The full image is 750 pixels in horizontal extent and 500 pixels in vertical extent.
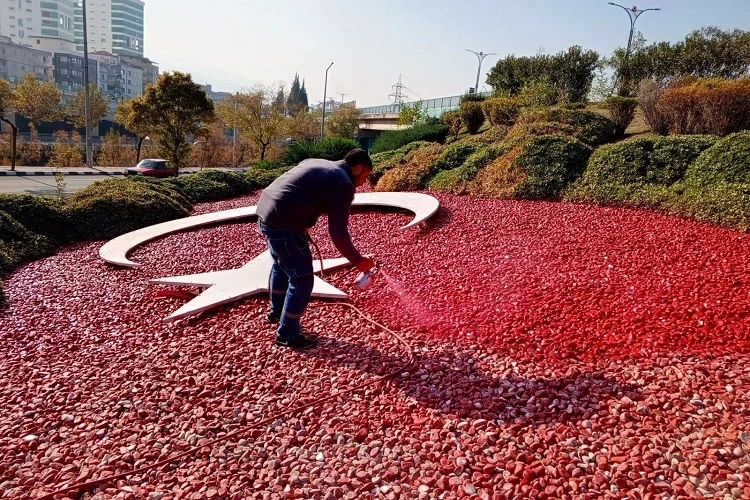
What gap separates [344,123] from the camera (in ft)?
154

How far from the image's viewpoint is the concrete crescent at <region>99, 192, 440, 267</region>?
679cm

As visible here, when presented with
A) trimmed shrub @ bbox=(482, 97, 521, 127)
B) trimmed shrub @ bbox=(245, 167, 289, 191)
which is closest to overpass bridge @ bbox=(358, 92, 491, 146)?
trimmed shrub @ bbox=(482, 97, 521, 127)

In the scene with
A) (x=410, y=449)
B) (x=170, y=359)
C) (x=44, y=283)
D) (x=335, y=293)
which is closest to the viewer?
(x=410, y=449)

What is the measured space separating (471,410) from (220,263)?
433 cm

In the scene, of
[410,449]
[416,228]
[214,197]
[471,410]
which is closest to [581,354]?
[471,410]

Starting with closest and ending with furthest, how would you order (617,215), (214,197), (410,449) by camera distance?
1. (410,449)
2. (617,215)
3. (214,197)

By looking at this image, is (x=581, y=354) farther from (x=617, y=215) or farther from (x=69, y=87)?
(x=69, y=87)

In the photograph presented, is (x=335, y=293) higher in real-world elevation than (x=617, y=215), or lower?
lower

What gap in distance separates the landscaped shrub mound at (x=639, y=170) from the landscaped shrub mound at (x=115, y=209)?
7587 millimetres

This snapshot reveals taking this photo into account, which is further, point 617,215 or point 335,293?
point 617,215

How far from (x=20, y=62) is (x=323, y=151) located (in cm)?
8136

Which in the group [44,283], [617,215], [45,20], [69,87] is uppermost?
[45,20]

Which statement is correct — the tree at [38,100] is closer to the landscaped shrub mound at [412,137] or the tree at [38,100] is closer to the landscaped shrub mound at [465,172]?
the landscaped shrub mound at [412,137]

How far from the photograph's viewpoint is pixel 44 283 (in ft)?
19.5
